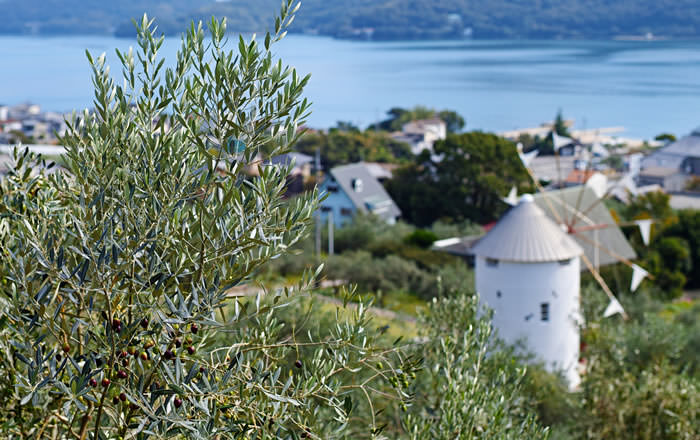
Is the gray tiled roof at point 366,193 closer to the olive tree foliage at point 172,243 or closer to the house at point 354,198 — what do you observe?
the house at point 354,198

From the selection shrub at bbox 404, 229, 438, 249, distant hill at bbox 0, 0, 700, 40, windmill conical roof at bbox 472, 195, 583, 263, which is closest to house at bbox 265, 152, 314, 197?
windmill conical roof at bbox 472, 195, 583, 263

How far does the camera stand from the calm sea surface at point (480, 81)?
10338 cm

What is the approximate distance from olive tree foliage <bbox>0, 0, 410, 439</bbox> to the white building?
52.0 ft

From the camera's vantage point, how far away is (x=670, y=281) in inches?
1233

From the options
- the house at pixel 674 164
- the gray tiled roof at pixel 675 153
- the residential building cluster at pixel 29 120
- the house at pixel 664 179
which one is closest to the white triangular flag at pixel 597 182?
the house at pixel 664 179

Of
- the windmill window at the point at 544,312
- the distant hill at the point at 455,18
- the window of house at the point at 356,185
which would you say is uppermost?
the distant hill at the point at 455,18

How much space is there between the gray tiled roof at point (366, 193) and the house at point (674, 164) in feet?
92.8

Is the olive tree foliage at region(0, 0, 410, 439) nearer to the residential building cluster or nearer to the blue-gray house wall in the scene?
the blue-gray house wall

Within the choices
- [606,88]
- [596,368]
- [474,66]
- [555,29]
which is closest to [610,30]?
[555,29]

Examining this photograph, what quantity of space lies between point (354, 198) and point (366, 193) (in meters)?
1.10

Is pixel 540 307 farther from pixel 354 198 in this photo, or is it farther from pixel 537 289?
pixel 354 198

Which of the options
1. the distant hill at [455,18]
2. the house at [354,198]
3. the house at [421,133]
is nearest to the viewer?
the house at [354,198]

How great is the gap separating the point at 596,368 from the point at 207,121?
34.2 ft

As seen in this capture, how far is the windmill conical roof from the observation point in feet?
62.4
